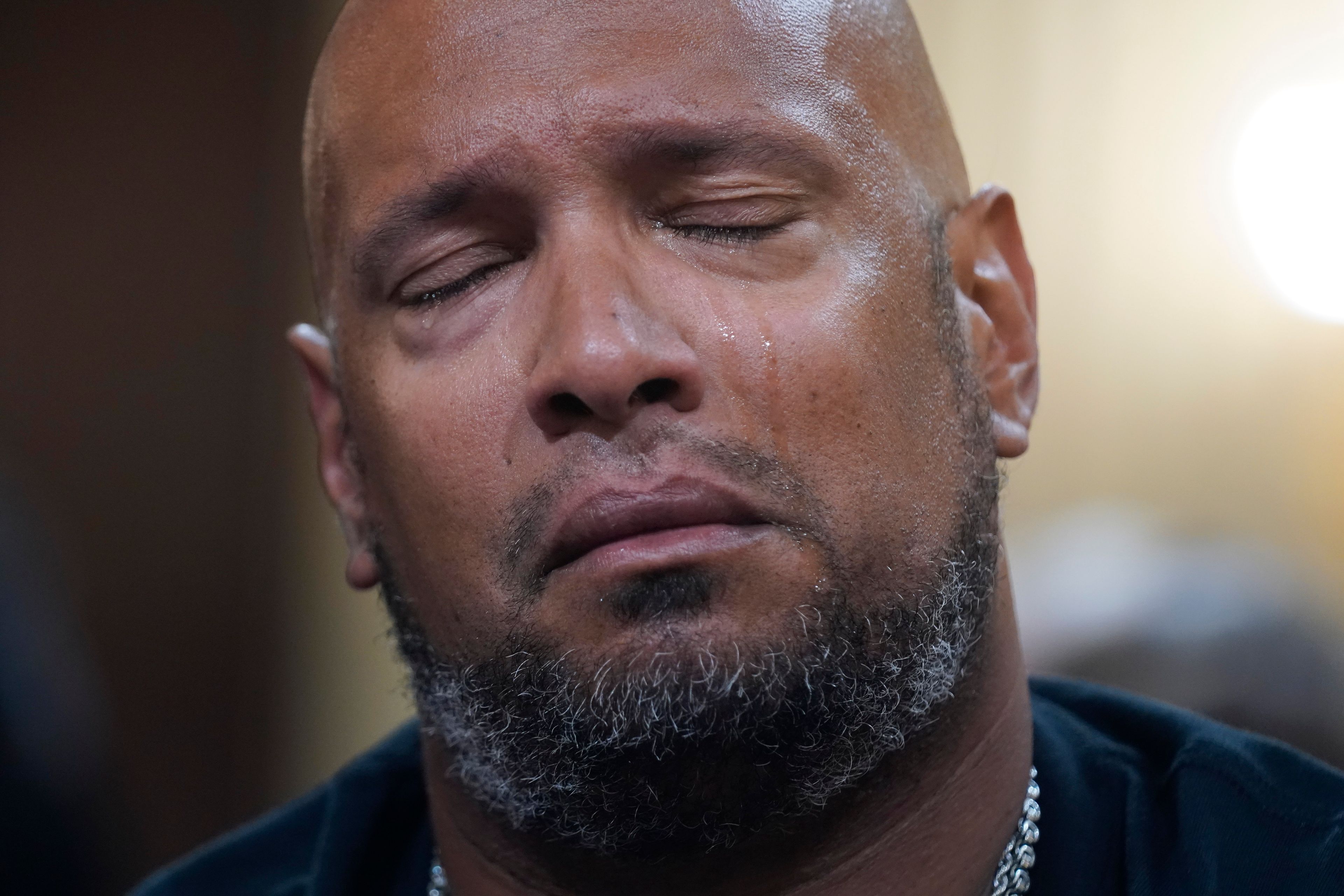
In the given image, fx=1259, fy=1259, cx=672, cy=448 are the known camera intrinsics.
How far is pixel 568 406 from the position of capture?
1257mm

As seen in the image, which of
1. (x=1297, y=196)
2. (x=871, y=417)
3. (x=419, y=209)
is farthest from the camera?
(x=1297, y=196)

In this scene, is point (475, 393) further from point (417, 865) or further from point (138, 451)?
point (138, 451)

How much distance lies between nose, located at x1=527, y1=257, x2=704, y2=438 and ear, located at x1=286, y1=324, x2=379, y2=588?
41cm

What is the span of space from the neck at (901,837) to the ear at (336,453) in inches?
12.8

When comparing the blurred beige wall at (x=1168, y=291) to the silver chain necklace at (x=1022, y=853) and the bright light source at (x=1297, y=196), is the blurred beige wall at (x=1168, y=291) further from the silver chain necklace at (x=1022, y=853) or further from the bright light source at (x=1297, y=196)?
the silver chain necklace at (x=1022, y=853)

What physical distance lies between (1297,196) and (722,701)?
10.3 feet

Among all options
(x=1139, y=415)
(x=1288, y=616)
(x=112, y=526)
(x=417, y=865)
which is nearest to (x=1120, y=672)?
(x=1288, y=616)

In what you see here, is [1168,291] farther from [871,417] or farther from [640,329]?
[640,329]

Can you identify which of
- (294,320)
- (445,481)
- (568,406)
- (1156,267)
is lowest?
(294,320)

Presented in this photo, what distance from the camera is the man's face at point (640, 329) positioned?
121cm

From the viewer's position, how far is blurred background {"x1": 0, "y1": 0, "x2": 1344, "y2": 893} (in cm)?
350

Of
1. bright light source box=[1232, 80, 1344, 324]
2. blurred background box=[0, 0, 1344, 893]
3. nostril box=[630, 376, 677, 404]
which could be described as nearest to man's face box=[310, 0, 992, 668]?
nostril box=[630, 376, 677, 404]

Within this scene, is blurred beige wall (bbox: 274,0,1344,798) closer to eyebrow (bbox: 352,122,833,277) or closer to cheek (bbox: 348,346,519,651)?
eyebrow (bbox: 352,122,833,277)

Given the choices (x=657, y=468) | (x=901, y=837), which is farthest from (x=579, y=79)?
(x=901, y=837)
